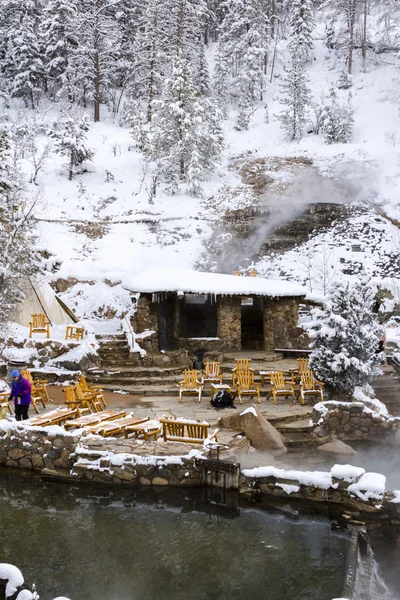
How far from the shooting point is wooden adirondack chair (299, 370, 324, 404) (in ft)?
43.9

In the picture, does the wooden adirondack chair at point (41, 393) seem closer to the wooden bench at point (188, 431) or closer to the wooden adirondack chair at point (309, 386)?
the wooden bench at point (188, 431)

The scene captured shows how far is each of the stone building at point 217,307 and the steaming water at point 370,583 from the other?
12741 mm

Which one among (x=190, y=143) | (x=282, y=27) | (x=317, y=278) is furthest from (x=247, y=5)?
(x=317, y=278)

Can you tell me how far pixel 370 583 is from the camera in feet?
18.7

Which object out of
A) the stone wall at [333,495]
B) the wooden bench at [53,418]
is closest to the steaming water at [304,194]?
the wooden bench at [53,418]

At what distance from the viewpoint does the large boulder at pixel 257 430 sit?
10.2 meters

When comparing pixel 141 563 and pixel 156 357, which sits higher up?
pixel 156 357

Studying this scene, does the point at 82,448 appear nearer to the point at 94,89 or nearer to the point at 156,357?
the point at 156,357

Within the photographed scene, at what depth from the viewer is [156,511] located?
7586mm

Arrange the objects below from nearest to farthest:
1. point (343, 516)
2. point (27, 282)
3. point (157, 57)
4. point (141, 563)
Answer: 1. point (141, 563)
2. point (343, 516)
3. point (27, 282)
4. point (157, 57)

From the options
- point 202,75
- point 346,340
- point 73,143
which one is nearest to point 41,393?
point 346,340

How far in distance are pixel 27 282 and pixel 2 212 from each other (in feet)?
12.6

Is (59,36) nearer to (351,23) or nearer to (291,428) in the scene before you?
(351,23)

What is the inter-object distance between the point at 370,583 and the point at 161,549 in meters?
2.55
